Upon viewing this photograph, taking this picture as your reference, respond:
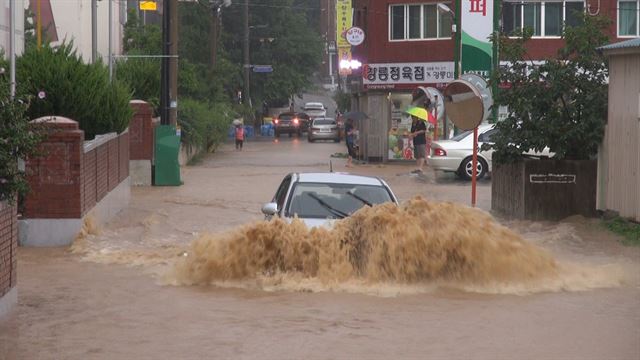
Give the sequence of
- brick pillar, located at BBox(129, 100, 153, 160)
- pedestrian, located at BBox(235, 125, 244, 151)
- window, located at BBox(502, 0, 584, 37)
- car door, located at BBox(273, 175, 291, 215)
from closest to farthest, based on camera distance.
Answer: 1. car door, located at BBox(273, 175, 291, 215)
2. brick pillar, located at BBox(129, 100, 153, 160)
3. window, located at BBox(502, 0, 584, 37)
4. pedestrian, located at BBox(235, 125, 244, 151)

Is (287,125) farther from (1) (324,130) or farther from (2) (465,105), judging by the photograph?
(2) (465,105)

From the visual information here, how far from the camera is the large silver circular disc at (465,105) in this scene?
59.3 feet

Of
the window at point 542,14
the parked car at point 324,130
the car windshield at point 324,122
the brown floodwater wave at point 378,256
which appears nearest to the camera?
the brown floodwater wave at point 378,256

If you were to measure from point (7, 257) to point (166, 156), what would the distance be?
62.2ft

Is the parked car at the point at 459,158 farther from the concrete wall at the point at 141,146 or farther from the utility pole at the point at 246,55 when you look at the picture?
the utility pole at the point at 246,55

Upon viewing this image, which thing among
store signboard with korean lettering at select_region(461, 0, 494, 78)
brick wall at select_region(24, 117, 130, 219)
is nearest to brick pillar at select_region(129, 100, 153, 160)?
store signboard with korean lettering at select_region(461, 0, 494, 78)

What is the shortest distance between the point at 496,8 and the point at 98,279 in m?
23.2

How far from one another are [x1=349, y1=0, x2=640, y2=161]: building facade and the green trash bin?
15.4 metres

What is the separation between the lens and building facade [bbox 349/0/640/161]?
44844 mm

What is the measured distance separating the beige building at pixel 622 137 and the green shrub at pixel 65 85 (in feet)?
29.5

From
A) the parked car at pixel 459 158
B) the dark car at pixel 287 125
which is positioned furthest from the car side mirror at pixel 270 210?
the dark car at pixel 287 125

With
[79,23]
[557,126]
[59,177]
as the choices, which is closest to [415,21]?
[79,23]

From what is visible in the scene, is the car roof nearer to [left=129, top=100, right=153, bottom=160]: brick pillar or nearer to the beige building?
the beige building

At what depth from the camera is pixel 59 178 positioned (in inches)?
696
